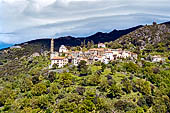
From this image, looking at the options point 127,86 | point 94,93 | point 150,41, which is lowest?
point 94,93

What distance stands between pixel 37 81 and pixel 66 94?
17.1 m

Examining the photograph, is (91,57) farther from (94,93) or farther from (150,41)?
(150,41)

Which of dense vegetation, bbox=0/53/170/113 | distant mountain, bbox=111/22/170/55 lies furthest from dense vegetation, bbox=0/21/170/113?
distant mountain, bbox=111/22/170/55

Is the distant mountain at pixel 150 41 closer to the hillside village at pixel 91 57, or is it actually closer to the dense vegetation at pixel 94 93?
the hillside village at pixel 91 57

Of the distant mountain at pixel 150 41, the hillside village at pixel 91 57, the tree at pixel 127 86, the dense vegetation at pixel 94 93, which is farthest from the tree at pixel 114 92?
the distant mountain at pixel 150 41

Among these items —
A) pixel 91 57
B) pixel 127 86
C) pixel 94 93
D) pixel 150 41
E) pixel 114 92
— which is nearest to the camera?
pixel 94 93

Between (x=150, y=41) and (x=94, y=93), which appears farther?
(x=150, y=41)

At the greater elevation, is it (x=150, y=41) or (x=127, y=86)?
(x=150, y=41)

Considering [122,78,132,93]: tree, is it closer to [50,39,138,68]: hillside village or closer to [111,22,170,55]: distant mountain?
[50,39,138,68]: hillside village

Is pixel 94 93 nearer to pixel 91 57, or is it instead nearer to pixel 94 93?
pixel 94 93

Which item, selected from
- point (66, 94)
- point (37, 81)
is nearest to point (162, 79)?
point (66, 94)

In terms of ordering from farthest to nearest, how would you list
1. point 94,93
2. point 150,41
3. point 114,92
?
point 150,41 → point 114,92 → point 94,93

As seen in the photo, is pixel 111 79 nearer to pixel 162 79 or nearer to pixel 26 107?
pixel 162 79

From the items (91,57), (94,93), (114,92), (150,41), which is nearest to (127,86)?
(114,92)
